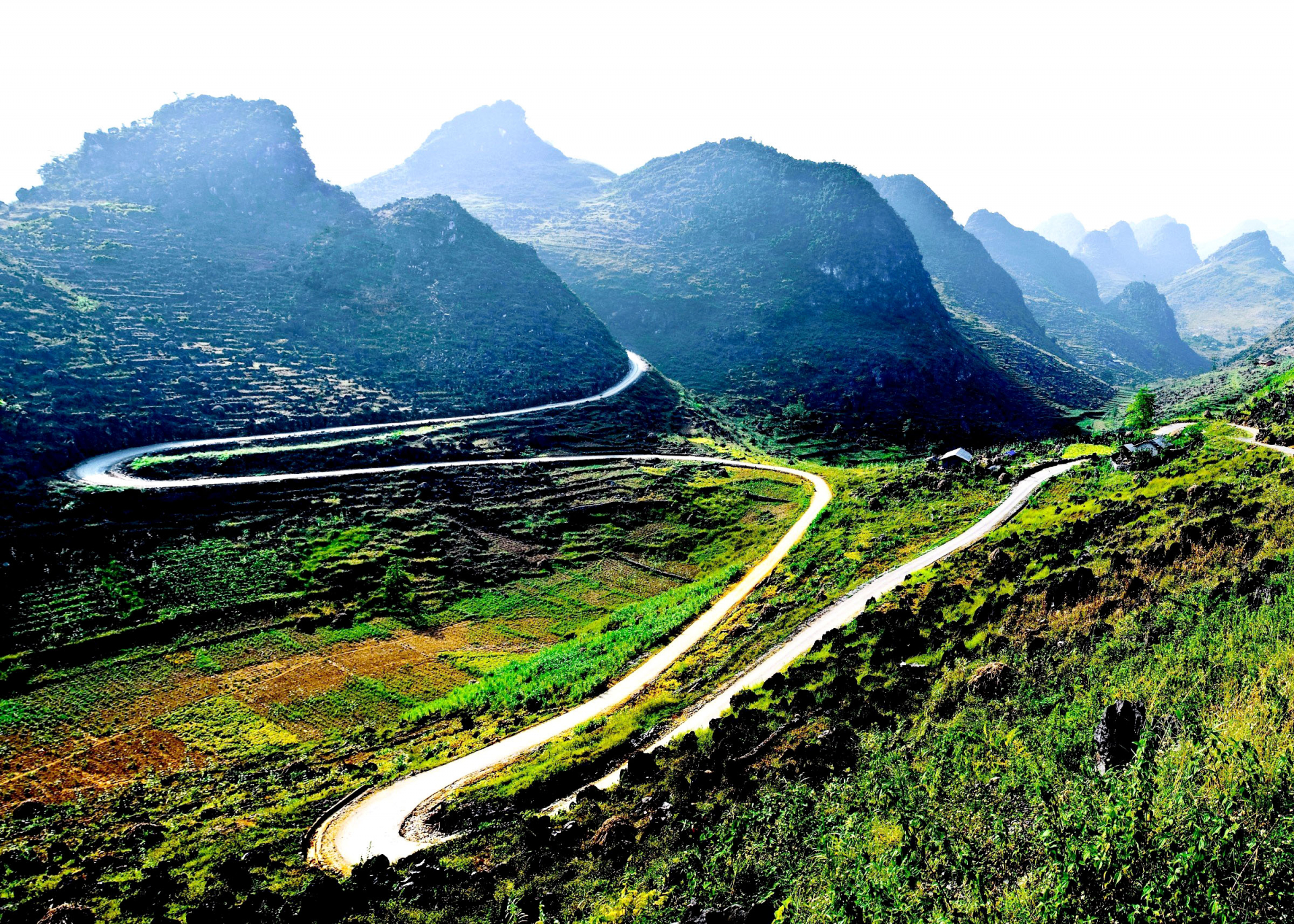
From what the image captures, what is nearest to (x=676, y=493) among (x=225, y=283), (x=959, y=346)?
(x=225, y=283)

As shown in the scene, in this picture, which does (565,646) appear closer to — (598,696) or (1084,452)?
(598,696)

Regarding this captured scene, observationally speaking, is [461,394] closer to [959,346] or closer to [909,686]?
[909,686]

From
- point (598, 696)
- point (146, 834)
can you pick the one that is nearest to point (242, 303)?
point (146, 834)

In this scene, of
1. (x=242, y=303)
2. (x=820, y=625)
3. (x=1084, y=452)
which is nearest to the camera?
(x=820, y=625)

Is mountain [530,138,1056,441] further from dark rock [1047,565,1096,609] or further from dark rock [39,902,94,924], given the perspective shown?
dark rock [39,902,94,924]

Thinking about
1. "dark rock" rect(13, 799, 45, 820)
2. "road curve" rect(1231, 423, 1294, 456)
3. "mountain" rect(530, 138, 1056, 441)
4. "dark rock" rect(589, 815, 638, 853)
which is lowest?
"dark rock" rect(13, 799, 45, 820)

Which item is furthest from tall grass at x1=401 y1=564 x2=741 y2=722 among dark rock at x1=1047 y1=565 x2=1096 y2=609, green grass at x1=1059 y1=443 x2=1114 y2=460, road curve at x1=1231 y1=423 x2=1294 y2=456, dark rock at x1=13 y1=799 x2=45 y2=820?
green grass at x1=1059 y1=443 x2=1114 y2=460

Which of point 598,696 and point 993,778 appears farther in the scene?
point 598,696

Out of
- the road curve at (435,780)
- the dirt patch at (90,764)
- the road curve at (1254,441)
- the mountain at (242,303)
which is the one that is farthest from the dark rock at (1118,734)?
the mountain at (242,303)
